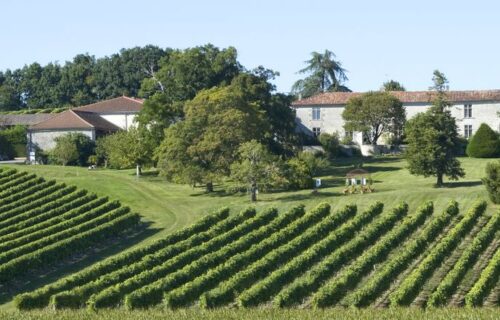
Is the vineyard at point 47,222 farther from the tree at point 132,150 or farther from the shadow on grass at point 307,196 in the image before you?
the shadow on grass at point 307,196

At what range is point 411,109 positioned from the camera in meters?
105

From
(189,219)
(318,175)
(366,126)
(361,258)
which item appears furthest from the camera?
(366,126)

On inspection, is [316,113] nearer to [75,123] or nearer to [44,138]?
[75,123]

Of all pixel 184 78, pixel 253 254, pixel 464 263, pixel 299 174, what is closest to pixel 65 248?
pixel 253 254

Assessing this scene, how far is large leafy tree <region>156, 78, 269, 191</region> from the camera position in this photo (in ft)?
246

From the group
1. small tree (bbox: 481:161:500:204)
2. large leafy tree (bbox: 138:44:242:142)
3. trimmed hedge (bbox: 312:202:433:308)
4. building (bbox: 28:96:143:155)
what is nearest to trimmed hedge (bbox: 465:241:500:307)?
trimmed hedge (bbox: 312:202:433:308)

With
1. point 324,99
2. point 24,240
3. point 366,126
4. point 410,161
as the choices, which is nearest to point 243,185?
point 410,161

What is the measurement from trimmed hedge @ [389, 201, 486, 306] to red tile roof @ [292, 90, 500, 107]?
134 feet

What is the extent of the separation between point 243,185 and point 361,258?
2057 centimetres

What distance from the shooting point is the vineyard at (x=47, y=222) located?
180ft

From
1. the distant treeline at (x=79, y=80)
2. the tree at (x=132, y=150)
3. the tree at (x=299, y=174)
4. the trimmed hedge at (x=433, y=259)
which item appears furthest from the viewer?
the distant treeline at (x=79, y=80)

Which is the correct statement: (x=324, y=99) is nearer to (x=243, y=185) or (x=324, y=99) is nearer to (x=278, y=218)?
(x=243, y=185)

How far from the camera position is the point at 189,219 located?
64.8m

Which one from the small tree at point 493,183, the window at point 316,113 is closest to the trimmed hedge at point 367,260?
the small tree at point 493,183
